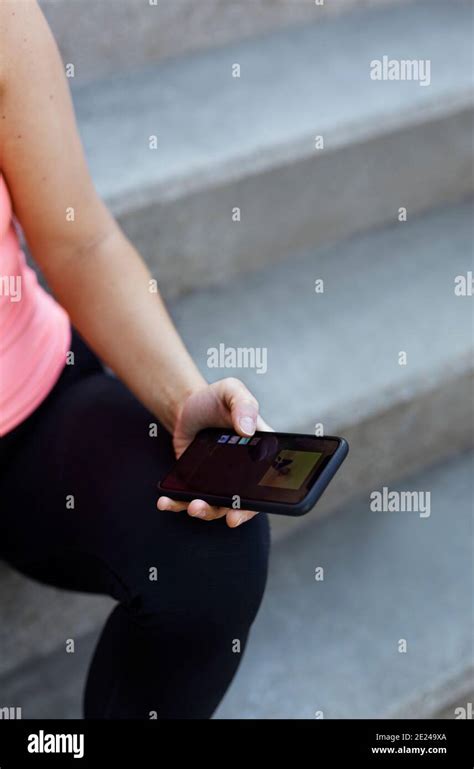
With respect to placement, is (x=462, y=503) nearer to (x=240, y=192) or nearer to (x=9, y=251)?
(x=240, y=192)

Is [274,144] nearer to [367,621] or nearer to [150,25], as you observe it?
[150,25]

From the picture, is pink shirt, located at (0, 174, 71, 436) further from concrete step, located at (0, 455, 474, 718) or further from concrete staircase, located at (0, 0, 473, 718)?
concrete step, located at (0, 455, 474, 718)

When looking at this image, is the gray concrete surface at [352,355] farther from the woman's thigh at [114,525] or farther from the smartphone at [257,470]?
the smartphone at [257,470]

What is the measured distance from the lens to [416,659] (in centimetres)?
96

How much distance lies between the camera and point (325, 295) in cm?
117

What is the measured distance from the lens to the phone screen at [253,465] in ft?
2.05

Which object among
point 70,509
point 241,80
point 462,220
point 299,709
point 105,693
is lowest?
point 299,709

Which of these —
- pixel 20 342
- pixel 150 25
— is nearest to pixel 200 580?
pixel 20 342

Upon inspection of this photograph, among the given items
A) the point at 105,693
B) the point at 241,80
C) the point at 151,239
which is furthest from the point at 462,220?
the point at 105,693

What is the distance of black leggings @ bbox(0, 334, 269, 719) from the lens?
0.68m

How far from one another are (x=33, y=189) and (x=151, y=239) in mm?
334

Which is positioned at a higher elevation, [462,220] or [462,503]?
[462,220]

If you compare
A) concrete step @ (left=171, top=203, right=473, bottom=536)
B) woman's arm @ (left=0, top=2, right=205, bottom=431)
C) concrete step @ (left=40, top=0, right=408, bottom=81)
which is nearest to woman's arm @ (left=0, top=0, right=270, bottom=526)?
woman's arm @ (left=0, top=2, right=205, bottom=431)

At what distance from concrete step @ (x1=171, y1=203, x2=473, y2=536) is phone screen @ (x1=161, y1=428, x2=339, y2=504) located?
Result: 31 centimetres
